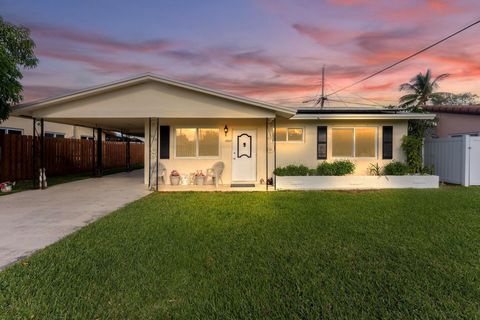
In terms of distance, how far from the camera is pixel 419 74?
95.8 feet

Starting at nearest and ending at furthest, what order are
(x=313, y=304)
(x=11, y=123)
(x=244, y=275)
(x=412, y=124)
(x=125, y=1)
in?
(x=313, y=304) → (x=244, y=275) → (x=125, y=1) → (x=412, y=124) → (x=11, y=123)

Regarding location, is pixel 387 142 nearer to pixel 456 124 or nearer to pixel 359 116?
pixel 359 116

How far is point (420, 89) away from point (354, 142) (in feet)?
67.6

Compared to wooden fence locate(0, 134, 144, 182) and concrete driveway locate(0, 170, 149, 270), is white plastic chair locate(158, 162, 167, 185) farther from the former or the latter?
wooden fence locate(0, 134, 144, 182)

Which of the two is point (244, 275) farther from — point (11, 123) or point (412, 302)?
point (11, 123)

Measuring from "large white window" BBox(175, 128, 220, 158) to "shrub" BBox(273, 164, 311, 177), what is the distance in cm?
249

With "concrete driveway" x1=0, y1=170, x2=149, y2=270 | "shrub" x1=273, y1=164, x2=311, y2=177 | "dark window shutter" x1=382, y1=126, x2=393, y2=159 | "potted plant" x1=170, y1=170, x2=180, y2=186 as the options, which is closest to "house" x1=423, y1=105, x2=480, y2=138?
"dark window shutter" x1=382, y1=126, x2=393, y2=159

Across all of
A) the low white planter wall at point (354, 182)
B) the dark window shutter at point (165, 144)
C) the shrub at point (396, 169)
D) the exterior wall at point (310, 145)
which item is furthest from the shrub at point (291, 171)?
the dark window shutter at point (165, 144)

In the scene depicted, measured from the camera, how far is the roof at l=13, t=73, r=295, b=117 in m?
10.6

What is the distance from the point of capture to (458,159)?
12836 millimetres

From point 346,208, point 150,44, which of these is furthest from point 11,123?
point 346,208

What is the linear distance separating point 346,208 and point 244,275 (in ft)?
15.9

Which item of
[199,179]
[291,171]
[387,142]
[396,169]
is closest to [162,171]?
[199,179]

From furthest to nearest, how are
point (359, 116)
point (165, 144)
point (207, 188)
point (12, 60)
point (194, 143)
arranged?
point (194, 143) → point (165, 144) → point (359, 116) → point (207, 188) → point (12, 60)
